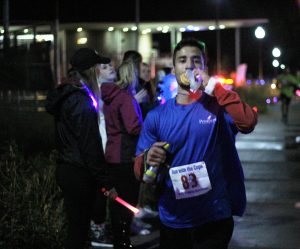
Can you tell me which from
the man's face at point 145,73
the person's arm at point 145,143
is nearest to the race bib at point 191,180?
the person's arm at point 145,143

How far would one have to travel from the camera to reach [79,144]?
4.64 metres

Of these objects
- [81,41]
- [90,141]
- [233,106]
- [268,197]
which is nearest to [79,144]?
[90,141]

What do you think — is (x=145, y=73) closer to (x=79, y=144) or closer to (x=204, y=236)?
(x=79, y=144)

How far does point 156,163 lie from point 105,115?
2.74 m

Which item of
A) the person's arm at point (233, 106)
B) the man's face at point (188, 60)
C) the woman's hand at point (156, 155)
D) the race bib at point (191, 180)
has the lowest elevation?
A: the race bib at point (191, 180)

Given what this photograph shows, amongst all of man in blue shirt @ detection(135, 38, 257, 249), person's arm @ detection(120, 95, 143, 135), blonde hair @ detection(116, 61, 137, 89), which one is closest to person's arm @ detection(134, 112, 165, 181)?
man in blue shirt @ detection(135, 38, 257, 249)

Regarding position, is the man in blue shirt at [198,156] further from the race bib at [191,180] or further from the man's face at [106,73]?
the man's face at [106,73]

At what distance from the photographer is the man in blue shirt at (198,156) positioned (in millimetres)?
3609

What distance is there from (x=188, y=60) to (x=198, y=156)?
1.84 ft

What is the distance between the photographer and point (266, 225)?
7.30 meters

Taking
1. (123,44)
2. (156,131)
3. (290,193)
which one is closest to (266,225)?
(290,193)

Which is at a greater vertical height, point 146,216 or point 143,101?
point 143,101

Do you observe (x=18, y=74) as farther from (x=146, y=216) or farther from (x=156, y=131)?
(x=156, y=131)

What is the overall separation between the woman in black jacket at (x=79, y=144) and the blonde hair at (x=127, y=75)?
4.03 feet
